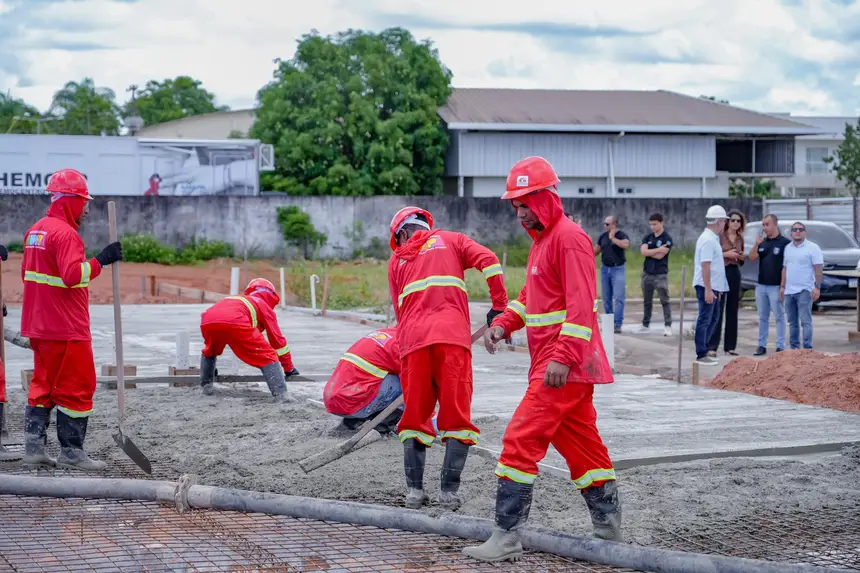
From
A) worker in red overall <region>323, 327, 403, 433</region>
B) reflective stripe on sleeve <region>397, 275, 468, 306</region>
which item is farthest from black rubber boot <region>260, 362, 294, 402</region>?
reflective stripe on sleeve <region>397, 275, 468, 306</region>

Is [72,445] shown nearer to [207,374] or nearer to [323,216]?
[207,374]

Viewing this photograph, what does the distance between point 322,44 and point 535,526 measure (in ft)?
116

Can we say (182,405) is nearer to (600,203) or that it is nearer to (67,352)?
(67,352)

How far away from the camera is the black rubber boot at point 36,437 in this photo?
7.36m

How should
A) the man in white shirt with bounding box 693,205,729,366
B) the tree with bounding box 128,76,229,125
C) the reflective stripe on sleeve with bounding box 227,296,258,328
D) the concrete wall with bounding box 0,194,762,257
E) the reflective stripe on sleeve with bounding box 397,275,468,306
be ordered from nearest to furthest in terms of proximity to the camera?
the reflective stripe on sleeve with bounding box 397,275,468,306 → the reflective stripe on sleeve with bounding box 227,296,258,328 → the man in white shirt with bounding box 693,205,729,366 → the concrete wall with bounding box 0,194,762,257 → the tree with bounding box 128,76,229,125

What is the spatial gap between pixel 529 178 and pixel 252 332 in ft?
15.7

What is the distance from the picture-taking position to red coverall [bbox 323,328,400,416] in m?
7.87

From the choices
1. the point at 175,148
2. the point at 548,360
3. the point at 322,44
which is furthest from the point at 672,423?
the point at 322,44

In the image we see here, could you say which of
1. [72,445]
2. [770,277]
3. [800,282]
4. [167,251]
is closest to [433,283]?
[72,445]

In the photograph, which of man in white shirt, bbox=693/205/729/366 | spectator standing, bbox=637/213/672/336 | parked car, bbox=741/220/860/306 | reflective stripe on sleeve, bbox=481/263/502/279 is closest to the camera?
reflective stripe on sleeve, bbox=481/263/502/279

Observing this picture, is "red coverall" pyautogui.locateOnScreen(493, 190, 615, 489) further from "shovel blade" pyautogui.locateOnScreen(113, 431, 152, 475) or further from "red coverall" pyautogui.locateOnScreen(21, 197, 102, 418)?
"red coverall" pyautogui.locateOnScreen(21, 197, 102, 418)

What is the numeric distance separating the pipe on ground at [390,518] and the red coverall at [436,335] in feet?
2.32

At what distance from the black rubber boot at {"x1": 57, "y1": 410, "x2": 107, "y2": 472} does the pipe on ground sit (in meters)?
0.94

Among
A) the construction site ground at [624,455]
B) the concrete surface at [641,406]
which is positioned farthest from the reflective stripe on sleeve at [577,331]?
the concrete surface at [641,406]
